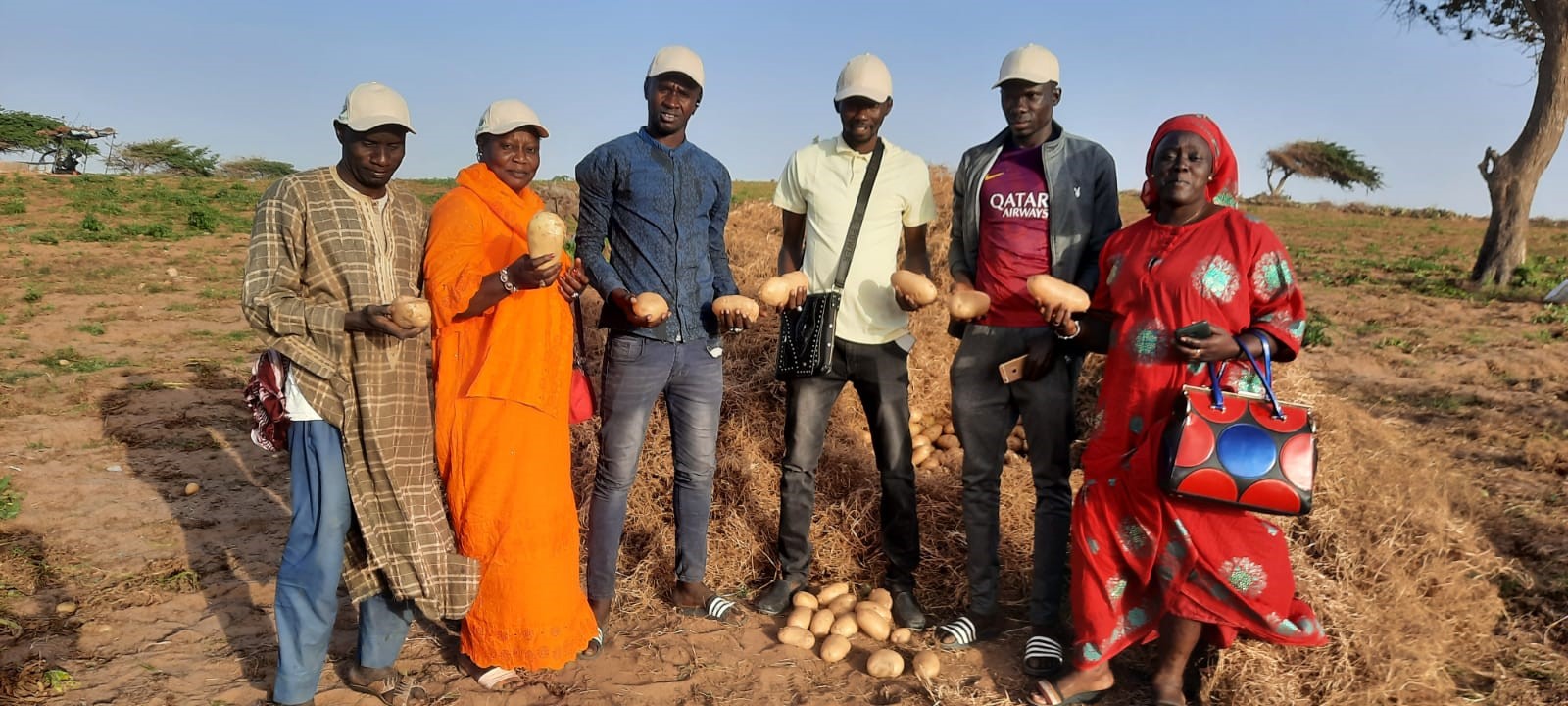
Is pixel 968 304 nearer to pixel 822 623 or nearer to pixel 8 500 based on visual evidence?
pixel 822 623

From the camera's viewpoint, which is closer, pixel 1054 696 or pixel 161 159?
pixel 1054 696

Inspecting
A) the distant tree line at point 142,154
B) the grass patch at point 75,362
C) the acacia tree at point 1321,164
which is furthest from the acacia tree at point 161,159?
the acacia tree at point 1321,164

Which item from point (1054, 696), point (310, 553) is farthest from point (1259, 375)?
point (310, 553)

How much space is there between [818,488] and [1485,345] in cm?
848

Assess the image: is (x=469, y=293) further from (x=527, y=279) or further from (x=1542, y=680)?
(x=1542, y=680)

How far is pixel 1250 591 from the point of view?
2947 millimetres

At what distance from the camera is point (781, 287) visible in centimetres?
359

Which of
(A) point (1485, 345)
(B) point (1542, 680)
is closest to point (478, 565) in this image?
(B) point (1542, 680)

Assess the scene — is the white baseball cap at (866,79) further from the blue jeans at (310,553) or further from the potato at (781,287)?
the blue jeans at (310,553)

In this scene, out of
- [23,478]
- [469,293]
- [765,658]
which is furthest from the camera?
[23,478]

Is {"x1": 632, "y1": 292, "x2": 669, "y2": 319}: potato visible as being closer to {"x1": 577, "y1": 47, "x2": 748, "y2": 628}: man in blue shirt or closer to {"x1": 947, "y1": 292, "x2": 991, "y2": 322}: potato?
{"x1": 577, "y1": 47, "x2": 748, "y2": 628}: man in blue shirt

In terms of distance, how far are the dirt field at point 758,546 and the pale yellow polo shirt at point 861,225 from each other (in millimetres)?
1334

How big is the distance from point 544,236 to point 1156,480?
2.23 m

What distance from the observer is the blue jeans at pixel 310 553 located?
303 centimetres
